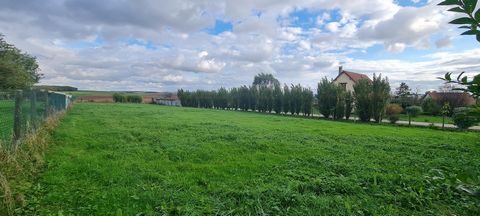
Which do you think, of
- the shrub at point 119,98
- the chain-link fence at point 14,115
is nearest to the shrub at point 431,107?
the chain-link fence at point 14,115

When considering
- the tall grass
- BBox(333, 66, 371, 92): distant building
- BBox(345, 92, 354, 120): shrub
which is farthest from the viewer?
BBox(333, 66, 371, 92): distant building

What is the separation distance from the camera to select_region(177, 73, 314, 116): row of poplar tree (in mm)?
36938

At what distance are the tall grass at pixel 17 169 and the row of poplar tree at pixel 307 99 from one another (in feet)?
86.9

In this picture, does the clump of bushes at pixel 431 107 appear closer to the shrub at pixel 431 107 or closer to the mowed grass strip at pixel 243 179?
the shrub at pixel 431 107

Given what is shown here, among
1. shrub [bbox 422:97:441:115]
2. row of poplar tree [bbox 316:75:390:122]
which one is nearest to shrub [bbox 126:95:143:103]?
row of poplar tree [bbox 316:75:390:122]

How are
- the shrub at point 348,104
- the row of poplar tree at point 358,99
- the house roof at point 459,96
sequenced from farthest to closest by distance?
the shrub at point 348,104 < the row of poplar tree at point 358,99 < the house roof at point 459,96

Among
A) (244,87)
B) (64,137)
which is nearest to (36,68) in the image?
(244,87)

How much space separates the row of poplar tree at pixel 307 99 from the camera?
2747 cm

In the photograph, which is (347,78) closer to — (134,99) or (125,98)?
(134,99)

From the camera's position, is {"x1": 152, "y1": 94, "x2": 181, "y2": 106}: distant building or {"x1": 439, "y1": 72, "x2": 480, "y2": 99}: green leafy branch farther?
{"x1": 152, "y1": 94, "x2": 181, "y2": 106}: distant building

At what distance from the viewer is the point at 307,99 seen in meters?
36.0

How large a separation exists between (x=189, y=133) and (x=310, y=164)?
18.6ft

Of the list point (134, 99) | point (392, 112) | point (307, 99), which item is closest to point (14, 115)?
point (392, 112)

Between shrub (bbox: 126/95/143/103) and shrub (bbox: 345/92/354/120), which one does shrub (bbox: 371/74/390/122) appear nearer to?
shrub (bbox: 345/92/354/120)
